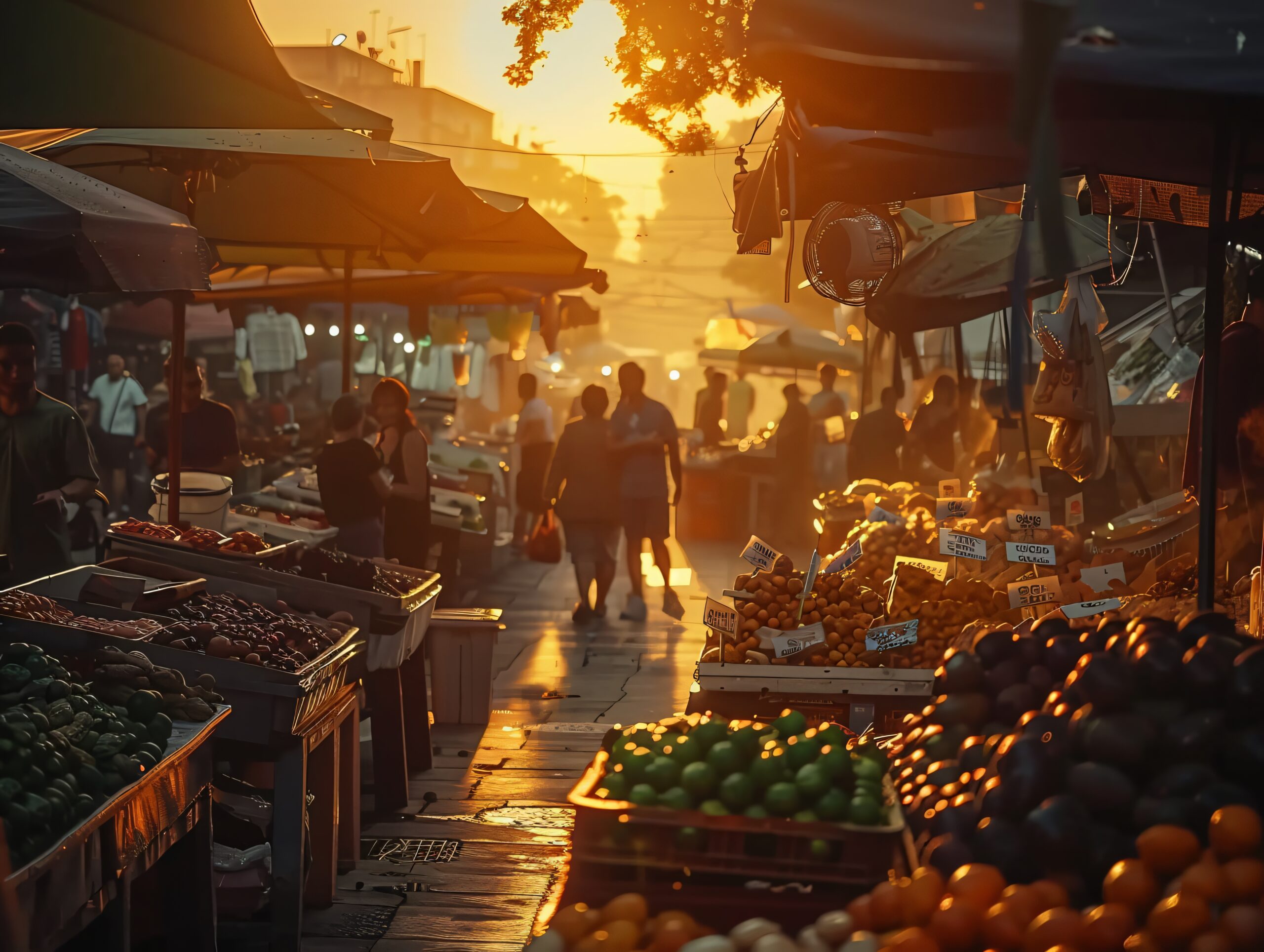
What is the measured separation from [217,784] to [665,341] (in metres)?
122

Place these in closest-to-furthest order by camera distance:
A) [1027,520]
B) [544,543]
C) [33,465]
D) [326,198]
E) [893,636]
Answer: [893,636] → [1027,520] → [33,465] → [326,198] → [544,543]

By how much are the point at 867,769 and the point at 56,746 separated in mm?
2021

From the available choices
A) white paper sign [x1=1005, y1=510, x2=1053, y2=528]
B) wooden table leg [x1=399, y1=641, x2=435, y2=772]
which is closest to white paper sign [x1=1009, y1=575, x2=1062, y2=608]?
white paper sign [x1=1005, y1=510, x2=1053, y2=528]

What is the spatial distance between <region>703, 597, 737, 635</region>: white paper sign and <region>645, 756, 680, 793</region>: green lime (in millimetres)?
2544

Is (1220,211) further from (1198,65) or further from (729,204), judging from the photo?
(729,204)

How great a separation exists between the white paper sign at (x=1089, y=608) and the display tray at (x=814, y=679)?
2.12ft

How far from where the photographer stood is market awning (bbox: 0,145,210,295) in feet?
15.8

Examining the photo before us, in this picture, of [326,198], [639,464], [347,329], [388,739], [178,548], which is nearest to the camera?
[388,739]

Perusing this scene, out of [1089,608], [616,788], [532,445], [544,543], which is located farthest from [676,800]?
[532,445]

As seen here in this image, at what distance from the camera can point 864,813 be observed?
291 cm

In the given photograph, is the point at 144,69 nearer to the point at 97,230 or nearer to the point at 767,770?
the point at 97,230

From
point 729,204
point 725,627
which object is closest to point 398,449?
point 729,204

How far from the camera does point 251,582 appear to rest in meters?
6.36

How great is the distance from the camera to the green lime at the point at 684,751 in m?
3.18
